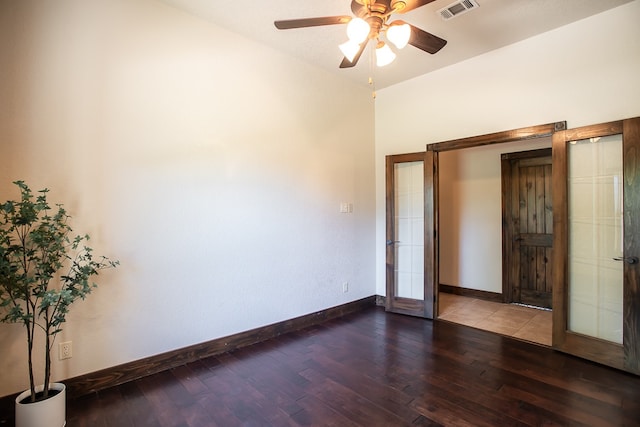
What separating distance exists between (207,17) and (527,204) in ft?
15.6

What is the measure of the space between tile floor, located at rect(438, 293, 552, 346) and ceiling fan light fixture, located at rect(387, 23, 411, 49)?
326cm

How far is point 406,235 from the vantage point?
4.36 meters

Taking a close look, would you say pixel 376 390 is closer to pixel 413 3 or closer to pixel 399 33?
pixel 399 33

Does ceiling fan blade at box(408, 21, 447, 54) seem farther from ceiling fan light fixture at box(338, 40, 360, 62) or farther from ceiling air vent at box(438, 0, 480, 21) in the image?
ceiling air vent at box(438, 0, 480, 21)

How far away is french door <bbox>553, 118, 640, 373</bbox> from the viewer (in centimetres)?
265

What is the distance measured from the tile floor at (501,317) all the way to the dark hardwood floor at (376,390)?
341 mm

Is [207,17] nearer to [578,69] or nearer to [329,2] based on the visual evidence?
[329,2]

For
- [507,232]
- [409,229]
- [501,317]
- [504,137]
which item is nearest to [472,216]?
[507,232]

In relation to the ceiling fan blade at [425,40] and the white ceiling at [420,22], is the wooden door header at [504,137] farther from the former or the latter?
the ceiling fan blade at [425,40]

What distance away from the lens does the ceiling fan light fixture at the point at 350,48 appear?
7.15 ft

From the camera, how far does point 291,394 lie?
2.39 metres

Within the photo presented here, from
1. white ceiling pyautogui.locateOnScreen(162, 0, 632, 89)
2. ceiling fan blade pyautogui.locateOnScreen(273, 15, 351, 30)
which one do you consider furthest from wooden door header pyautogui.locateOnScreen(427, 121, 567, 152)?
ceiling fan blade pyautogui.locateOnScreen(273, 15, 351, 30)

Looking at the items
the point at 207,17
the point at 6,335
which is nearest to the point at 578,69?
the point at 207,17

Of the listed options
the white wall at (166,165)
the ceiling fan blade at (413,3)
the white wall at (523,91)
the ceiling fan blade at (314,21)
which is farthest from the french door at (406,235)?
the ceiling fan blade at (314,21)
